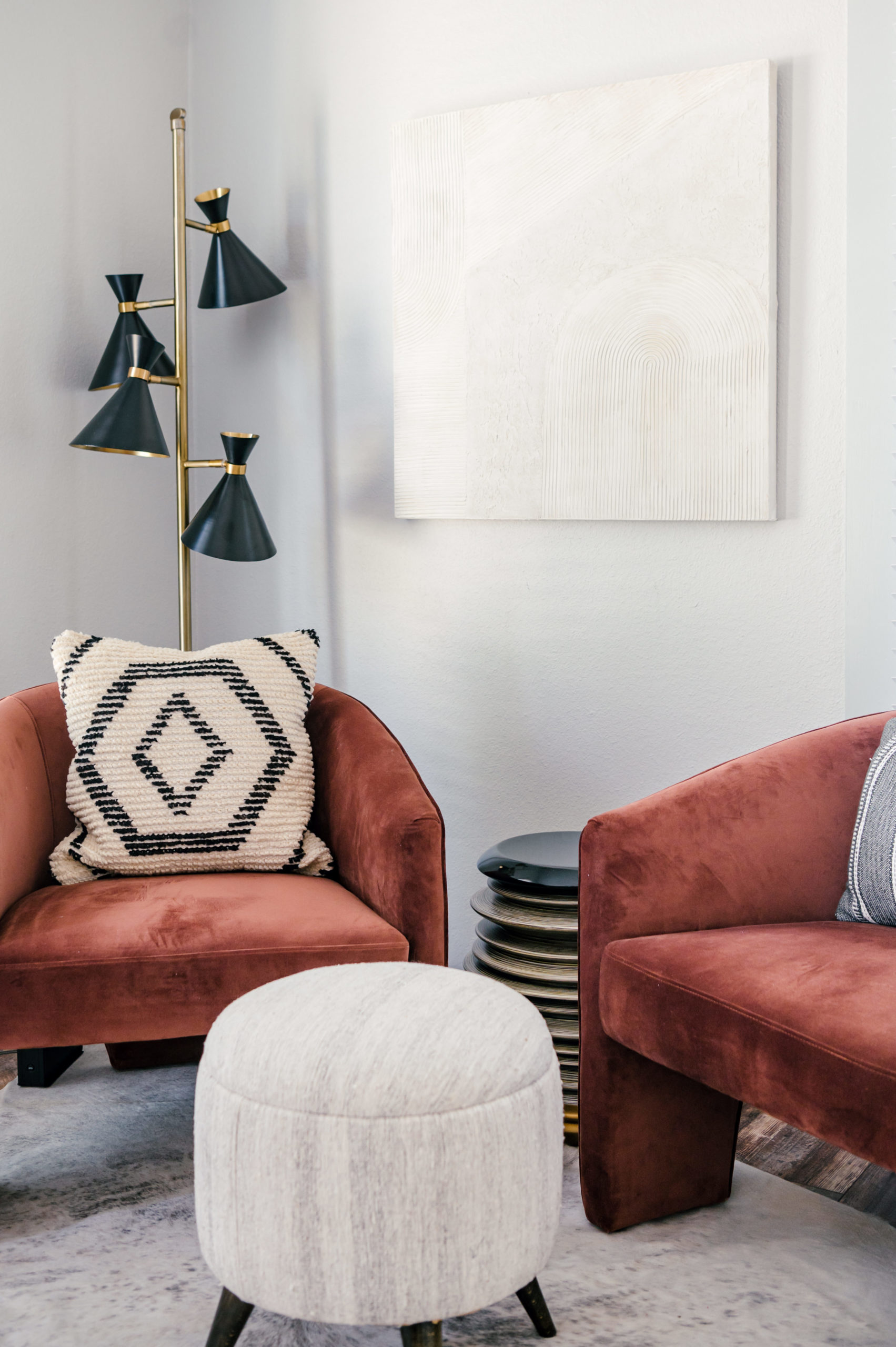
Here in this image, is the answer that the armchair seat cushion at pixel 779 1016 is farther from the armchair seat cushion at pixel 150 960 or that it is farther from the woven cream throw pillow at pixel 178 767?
the woven cream throw pillow at pixel 178 767

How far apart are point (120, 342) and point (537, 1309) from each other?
6.56ft

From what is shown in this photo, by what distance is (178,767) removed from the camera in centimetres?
202

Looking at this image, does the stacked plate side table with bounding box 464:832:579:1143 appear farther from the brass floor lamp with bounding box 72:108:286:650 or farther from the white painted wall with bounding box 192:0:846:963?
the brass floor lamp with bounding box 72:108:286:650

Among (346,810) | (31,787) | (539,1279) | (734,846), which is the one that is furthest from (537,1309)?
(31,787)

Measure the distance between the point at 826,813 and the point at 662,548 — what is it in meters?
0.74

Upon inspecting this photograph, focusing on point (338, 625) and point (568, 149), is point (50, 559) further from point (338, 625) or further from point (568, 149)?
point (568, 149)

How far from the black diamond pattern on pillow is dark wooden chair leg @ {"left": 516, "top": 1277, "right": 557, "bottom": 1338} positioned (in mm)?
954

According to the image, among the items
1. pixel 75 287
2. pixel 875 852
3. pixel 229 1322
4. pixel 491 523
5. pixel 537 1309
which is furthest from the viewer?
pixel 75 287

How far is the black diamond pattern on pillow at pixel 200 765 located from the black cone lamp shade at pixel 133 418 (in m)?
0.58

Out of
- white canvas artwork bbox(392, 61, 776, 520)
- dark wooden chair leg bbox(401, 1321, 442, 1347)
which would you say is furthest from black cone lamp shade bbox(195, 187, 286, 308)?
dark wooden chair leg bbox(401, 1321, 442, 1347)

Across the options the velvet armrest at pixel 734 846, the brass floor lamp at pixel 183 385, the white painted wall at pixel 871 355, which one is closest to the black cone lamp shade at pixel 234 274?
the brass floor lamp at pixel 183 385

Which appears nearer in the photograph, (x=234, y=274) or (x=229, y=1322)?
(x=229, y=1322)

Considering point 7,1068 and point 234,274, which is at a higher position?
point 234,274

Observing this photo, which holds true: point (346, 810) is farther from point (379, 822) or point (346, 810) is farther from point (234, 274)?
point (234, 274)
